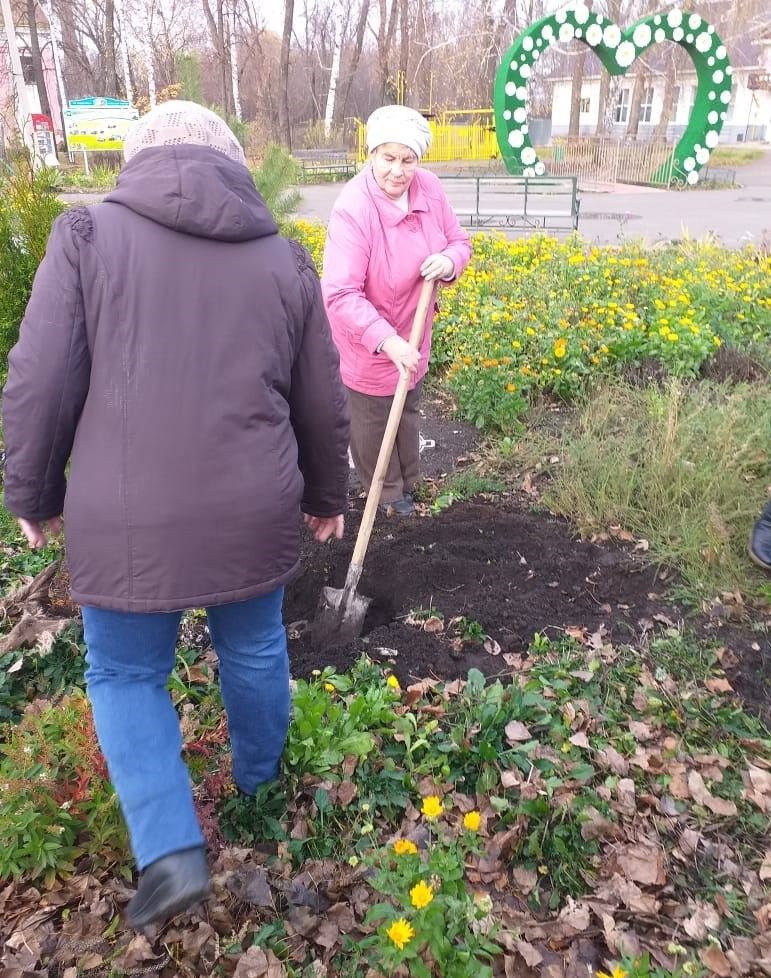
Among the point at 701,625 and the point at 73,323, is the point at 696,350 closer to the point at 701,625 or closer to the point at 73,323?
the point at 701,625

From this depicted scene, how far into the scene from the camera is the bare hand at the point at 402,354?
3113mm

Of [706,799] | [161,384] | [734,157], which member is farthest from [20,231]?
[734,157]

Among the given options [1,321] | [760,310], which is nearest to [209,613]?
[1,321]

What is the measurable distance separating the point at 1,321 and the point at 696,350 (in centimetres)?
403

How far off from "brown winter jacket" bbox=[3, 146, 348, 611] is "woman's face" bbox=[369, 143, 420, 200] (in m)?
1.51

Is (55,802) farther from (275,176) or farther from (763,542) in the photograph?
(275,176)

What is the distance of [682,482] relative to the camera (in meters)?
3.64

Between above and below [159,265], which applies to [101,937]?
below

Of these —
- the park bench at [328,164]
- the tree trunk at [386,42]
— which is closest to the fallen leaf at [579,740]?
the park bench at [328,164]

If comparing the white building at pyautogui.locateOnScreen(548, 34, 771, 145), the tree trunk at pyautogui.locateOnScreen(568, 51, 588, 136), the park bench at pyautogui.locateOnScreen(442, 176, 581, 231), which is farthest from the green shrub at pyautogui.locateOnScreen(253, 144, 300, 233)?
the white building at pyautogui.locateOnScreen(548, 34, 771, 145)

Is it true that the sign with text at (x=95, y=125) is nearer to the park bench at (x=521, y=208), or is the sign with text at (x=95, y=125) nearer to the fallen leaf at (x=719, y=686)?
the park bench at (x=521, y=208)

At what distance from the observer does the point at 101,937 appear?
1827 mm

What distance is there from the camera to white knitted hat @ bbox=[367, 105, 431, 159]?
295 centimetres

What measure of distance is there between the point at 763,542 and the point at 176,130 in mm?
2699
